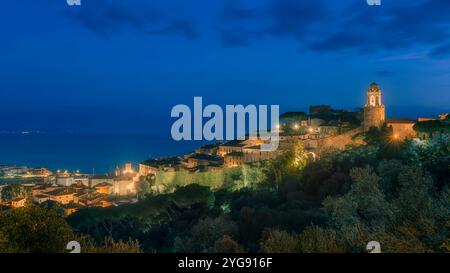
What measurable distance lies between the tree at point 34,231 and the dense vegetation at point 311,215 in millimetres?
27

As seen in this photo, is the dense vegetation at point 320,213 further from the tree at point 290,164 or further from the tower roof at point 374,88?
the tower roof at point 374,88

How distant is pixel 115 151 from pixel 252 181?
6895cm

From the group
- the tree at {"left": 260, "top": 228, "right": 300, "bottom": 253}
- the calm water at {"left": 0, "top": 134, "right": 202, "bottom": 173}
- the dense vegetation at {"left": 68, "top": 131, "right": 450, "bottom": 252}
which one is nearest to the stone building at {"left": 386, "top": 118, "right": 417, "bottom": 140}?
the dense vegetation at {"left": 68, "top": 131, "right": 450, "bottom": 252}

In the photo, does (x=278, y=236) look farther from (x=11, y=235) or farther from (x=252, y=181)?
(x=252, y=181)

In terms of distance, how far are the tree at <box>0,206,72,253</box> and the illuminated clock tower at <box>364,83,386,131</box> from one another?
23945 mm

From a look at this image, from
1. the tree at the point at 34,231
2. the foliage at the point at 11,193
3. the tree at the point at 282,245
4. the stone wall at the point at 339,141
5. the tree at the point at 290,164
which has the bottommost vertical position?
the foliage at the point at 11,193

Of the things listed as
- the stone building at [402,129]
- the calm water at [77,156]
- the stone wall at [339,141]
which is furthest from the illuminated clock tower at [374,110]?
the calm water at [77,156]

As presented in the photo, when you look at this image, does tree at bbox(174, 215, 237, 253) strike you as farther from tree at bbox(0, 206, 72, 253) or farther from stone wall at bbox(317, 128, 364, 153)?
stone wall at bbox(317, 128, 364, 153)

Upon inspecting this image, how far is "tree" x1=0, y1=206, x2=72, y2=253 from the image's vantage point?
696 cm

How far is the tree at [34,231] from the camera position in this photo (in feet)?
22.8

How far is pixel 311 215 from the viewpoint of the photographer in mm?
11805

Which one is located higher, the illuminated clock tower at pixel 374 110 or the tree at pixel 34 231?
the illuminated clock tower at pixel 374 110
